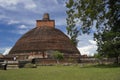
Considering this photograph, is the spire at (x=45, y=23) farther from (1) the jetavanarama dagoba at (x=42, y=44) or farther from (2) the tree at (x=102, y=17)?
(2) the tree at (x=102, y=17)

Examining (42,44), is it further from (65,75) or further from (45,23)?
(65,75)

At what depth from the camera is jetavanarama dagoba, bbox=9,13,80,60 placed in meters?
80.8

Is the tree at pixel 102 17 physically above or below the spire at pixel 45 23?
below

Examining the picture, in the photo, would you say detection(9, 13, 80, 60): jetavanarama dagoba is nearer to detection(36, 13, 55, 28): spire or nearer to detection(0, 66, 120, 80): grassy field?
detection(36, 13, 55, 28): spire

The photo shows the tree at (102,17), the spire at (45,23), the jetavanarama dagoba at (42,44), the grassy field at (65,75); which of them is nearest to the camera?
the grassy field at (65,75)

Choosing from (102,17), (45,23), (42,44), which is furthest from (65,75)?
(45,23)

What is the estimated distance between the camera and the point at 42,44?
8250 cm

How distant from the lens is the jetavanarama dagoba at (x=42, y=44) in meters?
80.8

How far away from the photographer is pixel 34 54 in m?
80.6

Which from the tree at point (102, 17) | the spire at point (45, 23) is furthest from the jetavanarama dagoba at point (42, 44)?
the tree at point (102, 17)

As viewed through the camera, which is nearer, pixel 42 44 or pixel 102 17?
pixel 102 17

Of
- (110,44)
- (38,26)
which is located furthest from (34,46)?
(110,44)

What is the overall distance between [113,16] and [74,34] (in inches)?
186

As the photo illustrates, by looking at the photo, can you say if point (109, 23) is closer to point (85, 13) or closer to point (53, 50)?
point (85, 13)
